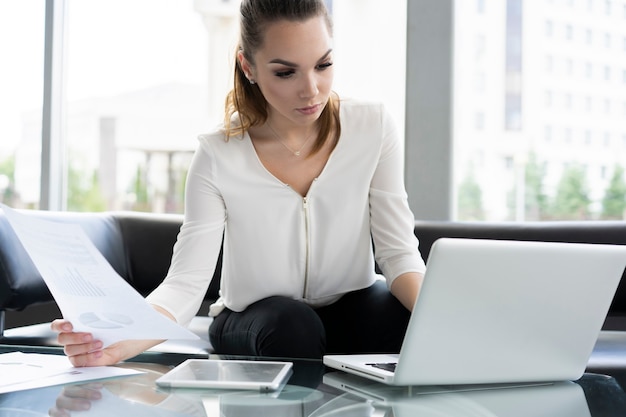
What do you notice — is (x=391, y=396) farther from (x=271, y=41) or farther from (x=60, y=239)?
(x=271, y=41)

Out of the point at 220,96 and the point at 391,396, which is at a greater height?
the point at 220,96

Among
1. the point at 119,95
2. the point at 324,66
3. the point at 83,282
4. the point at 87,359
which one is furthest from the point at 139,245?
the point at 83,282

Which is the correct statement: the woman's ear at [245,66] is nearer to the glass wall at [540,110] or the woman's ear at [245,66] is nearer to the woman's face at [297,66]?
the woman's face at [297,66]

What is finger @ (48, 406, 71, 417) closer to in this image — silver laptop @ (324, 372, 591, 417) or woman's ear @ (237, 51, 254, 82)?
silver laptop @ (324, 372, 591, 417)

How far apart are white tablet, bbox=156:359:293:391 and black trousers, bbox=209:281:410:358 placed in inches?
8.9

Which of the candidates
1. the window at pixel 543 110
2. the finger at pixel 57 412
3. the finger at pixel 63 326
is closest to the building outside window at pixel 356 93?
the window at pixel 543 110

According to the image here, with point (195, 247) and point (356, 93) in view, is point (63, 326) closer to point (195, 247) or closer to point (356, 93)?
point (195, 247)

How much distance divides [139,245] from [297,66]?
1.13 metres

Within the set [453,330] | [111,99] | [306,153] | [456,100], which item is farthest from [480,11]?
[453,330]

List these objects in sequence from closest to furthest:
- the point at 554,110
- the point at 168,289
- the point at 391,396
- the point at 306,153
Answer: the point at 391,396, the point at 168,289, the point at 306,153, the point at 554,110

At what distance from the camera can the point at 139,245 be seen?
2.50 meters

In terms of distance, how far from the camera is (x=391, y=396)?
3.43 feet

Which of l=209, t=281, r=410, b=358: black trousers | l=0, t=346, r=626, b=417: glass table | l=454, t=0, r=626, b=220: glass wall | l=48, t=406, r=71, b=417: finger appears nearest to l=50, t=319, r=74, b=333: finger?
l=0, t=346, r=626, b=417: glass table

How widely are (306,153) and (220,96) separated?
139 centimetres
